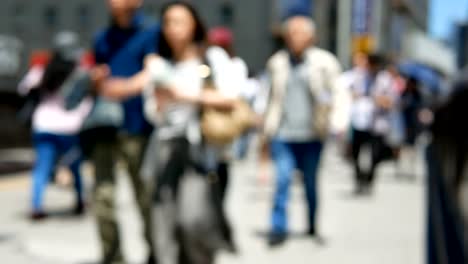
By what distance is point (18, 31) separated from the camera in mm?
59844

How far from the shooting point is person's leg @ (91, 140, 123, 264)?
18.6 feet

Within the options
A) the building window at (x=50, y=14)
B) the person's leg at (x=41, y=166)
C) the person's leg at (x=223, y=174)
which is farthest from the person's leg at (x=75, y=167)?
the building window at (x=50, y=14)

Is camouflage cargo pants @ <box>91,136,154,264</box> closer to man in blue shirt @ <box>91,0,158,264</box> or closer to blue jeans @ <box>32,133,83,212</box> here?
man in blue shirt @ <box>91,0,158,264</box>

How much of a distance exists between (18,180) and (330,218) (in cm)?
478

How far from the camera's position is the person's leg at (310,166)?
723 centimetres

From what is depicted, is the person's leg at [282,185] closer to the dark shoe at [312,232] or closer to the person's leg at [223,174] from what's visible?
the dark shoe at [312,232]

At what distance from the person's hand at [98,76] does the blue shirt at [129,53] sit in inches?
2.5

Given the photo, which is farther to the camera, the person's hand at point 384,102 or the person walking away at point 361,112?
the person's hand at point 384,102

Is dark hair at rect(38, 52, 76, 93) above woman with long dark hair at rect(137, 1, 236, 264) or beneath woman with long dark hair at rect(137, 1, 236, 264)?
above

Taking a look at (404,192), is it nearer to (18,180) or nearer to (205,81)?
(18,180)

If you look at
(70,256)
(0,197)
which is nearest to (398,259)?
(70,256)

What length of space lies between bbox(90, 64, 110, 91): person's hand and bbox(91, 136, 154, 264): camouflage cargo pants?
0.33 m

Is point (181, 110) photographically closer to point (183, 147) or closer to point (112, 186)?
point (183, 147)

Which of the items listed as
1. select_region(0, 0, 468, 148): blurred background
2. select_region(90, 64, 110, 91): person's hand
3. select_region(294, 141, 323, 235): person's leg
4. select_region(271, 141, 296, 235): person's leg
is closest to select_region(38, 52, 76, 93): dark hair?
select_region(271, 141, 296, 235): person's leg
